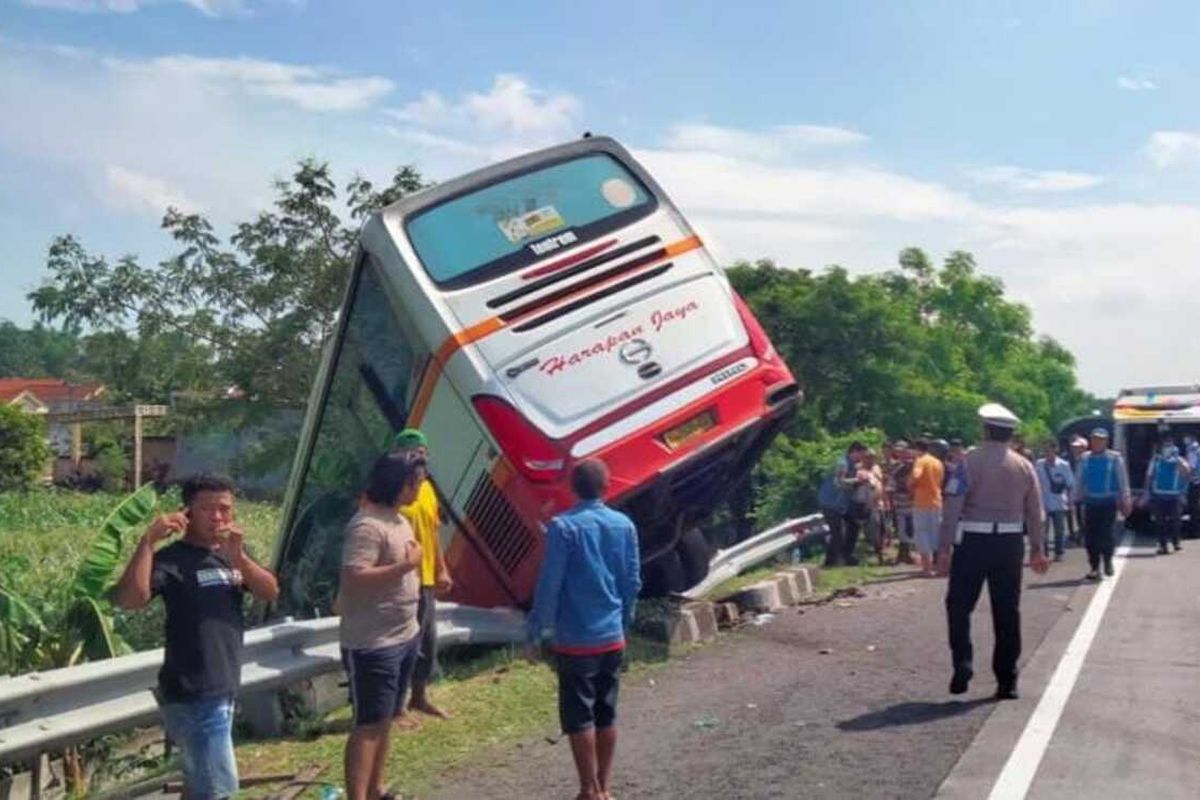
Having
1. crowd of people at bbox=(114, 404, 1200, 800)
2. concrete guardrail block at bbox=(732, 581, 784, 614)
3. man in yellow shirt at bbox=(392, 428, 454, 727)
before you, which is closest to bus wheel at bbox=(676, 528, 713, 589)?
concrete guardrail block at bbox=(732, 581, 784, 614)

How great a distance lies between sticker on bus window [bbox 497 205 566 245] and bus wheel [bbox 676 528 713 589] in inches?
128

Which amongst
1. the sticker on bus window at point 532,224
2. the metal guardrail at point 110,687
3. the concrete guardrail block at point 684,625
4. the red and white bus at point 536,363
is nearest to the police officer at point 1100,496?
the concrete guardrail block at point 684,625

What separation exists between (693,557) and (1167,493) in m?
11.5

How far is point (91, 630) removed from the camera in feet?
27.9

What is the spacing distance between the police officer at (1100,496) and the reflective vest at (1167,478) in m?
5.75

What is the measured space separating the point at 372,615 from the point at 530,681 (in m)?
3.48

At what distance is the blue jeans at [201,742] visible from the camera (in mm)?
5055

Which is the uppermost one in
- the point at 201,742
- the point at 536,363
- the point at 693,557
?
the point at 536,363

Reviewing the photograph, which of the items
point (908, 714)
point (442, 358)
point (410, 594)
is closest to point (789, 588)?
point (442, 358)

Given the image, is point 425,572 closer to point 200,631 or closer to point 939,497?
point 200,631

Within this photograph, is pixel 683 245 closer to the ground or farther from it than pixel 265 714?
farther from it

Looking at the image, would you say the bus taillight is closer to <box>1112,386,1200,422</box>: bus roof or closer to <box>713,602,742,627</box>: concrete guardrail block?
<box>713,602,742,627</box>: concrete guardrail block

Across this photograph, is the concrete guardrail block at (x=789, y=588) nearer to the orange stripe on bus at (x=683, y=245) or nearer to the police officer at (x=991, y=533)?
the orange stripe on bus at (x=683, y=245)

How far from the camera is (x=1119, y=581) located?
51.5 feet
